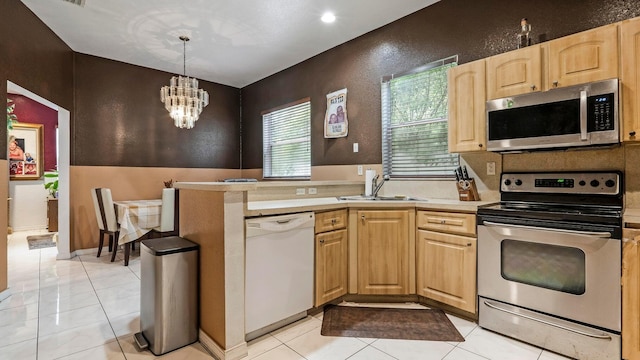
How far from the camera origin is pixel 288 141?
4941 millimetres

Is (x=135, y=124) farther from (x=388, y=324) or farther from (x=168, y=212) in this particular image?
(x=388, y=324)

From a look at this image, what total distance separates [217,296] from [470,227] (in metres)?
1.85

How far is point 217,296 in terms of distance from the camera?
6.48 ft

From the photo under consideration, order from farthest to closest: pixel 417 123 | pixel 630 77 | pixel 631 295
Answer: pixel 417 123 < pixel 630 77 < pixel 631 295

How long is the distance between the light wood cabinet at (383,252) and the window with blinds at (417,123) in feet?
2.59

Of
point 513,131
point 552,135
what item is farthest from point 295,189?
point 552,135

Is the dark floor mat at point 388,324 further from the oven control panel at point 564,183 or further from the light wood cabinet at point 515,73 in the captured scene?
the light wood cabinet at point 515,73

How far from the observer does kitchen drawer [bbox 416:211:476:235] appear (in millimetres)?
2383

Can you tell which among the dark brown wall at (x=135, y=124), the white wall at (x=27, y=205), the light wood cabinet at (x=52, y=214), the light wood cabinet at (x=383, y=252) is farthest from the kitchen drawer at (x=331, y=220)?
the white wall at (x=27, y=205)

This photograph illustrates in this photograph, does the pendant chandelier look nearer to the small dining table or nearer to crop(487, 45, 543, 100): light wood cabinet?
the small dining table

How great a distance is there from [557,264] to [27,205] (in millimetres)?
8355

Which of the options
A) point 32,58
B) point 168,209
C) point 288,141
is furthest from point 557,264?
point 32,58

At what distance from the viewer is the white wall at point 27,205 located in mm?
6090

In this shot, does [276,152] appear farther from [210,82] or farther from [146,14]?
[146,14]
